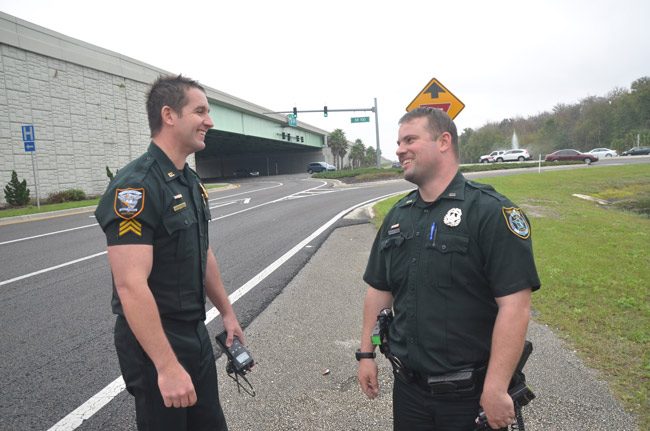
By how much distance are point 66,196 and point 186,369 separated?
73.1ft

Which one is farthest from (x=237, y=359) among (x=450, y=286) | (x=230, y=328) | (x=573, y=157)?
(x=573, y=157)

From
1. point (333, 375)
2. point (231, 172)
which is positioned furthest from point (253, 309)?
point (231, 172)

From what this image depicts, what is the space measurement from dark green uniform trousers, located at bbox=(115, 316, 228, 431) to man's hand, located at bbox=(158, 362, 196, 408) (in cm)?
18

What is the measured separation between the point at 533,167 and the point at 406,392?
3675 centimetres

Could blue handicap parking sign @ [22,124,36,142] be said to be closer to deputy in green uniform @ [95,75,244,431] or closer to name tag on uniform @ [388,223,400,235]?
deputy in green uniform @ [95,75,244,431]

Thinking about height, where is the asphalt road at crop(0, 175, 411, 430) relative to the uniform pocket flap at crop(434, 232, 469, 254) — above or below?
below

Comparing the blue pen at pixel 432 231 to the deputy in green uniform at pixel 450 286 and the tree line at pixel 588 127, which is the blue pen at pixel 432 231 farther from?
the tree line at pixel 588 127

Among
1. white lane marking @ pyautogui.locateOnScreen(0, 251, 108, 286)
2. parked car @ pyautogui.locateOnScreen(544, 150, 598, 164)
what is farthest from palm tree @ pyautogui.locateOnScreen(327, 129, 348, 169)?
white lane marking @ pyautogui.locateOnScreen(0, 251, 108, 286)

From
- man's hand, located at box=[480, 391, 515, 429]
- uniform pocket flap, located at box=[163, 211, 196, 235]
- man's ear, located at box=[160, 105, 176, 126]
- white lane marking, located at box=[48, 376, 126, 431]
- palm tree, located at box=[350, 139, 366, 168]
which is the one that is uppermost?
palm tree, located at box=[350, 139, 366, 168]

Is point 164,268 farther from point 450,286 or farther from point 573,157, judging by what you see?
Result: point 573,157

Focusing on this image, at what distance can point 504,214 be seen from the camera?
5.96ft

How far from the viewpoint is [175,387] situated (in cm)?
172

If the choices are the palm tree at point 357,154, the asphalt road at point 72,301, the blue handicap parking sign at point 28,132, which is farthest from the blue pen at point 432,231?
the palm tree at point 357,154

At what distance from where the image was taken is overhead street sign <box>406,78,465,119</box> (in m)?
9.57
